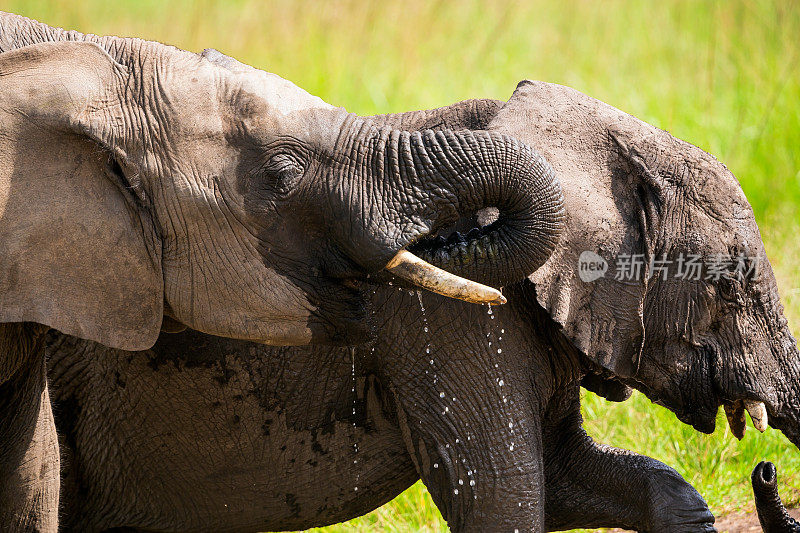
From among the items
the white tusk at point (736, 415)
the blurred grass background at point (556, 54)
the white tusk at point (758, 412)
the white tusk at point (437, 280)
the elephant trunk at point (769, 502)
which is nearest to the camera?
the white tusk at point (437, 280)

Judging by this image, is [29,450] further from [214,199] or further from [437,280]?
[437,280]

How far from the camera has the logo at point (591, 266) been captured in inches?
151

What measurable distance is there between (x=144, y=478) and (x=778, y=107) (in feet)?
17.8

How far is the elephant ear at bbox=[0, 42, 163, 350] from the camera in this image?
318 centimetres

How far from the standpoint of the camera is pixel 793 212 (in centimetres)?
741

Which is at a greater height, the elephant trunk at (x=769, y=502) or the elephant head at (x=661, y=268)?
the elephant head at (x=661, y=268)

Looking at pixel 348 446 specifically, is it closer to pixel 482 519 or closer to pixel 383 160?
pixel 482 519

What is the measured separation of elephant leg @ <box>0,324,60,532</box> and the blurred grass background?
12.6 feet

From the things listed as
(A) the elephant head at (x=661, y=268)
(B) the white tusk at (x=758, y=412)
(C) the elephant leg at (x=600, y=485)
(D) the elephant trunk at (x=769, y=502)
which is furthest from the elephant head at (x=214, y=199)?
(D) the elephant trunk at (x=769, y=502)

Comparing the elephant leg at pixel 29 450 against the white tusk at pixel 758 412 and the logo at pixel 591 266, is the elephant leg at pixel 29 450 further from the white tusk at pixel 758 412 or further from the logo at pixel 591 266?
the white tusk at pixel 758 412

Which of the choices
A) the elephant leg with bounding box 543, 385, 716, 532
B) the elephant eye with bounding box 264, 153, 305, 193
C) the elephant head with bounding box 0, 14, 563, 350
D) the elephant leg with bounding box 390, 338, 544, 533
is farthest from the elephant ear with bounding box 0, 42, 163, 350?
the elephant leg with bounding box 543, 385, 716, 532

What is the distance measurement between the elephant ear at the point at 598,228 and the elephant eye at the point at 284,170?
0.84 m

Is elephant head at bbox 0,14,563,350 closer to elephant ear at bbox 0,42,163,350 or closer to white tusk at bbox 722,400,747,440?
elephant ear at bbox 0,42,163,350

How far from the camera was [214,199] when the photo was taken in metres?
3.25
